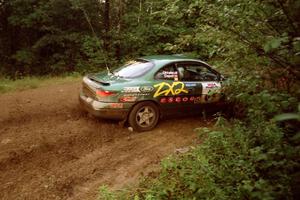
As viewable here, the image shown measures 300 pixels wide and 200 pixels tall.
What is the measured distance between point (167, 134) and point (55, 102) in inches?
149

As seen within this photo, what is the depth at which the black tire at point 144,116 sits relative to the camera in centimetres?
769

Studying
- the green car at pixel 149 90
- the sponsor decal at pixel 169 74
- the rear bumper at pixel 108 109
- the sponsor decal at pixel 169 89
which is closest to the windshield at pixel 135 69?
the green car at pixel 149 90

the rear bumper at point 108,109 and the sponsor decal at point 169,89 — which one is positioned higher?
the sponsor decal at point 169,89

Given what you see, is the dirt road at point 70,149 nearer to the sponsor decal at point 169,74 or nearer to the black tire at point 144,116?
the black tire at point 144,116

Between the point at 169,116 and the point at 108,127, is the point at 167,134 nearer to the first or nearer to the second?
the point at 169,116

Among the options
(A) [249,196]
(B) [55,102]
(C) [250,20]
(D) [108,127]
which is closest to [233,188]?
(A) [249,196]

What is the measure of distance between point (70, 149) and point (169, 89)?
2.59 meters

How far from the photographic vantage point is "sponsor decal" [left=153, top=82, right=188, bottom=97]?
306 inches

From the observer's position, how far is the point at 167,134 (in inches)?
306

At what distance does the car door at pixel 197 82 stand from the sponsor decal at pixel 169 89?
131 mm

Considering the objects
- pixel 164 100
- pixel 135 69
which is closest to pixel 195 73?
pixel 164 100

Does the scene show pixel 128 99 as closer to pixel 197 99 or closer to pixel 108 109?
pixel 108 109

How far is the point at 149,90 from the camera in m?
7.67

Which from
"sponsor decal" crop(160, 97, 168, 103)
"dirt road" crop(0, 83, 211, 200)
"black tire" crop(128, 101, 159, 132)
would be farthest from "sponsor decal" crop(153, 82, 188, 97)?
"dirt road" crop(0, 83, 211, 200)
